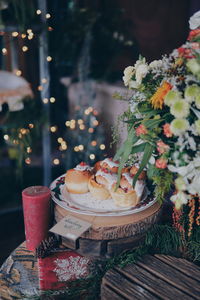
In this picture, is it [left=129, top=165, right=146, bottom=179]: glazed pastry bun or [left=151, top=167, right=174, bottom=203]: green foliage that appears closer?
[left=151, top=167, right=174, bottom=203]: green foliage

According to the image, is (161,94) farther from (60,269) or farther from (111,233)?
(60,269)

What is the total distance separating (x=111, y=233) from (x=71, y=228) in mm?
139

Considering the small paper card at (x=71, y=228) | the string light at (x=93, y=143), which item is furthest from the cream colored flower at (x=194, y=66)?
the string light at (x=93, y=143)

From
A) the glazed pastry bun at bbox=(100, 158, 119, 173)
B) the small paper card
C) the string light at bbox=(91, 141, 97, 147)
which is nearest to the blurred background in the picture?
the string light at bbox=(91, 141, 97, 147)

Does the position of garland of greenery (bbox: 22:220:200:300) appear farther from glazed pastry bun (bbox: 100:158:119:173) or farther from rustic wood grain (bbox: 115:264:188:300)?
glazed pastry bun (bbox: 100:158:119:173)

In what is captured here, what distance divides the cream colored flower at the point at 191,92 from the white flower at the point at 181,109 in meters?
0.02

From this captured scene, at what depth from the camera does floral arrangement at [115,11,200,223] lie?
108 centimetres

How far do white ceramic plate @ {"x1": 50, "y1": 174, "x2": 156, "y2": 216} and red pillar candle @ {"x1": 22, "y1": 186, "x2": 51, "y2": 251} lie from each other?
0.16 ft

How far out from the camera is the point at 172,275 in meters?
1.26

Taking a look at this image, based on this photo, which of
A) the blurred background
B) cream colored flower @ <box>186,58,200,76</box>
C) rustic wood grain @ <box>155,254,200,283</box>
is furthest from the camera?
the blurred background

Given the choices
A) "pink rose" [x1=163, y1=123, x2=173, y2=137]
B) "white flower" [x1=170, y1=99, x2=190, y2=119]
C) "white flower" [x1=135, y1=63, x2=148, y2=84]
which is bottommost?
"pink rose" [x1=163, y1=123, x2=173, y2=137]

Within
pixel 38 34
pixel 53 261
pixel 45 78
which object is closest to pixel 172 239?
pixel 53 261

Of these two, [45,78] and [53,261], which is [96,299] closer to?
[53,261]

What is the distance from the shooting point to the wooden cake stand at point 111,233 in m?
1.26
